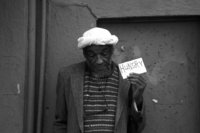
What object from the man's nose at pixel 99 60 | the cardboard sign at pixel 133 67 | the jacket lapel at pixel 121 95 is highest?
the man's nose at pixel 99 60

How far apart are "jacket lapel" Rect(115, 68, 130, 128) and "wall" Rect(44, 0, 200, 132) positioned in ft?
2.34

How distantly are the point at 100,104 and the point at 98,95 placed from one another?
78 millimetres

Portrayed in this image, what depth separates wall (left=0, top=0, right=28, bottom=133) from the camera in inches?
128

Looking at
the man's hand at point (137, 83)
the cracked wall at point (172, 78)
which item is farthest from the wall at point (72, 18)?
the man's hand at point (137, 83)

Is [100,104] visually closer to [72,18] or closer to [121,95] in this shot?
[121,95]

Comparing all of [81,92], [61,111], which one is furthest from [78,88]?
[61,111]

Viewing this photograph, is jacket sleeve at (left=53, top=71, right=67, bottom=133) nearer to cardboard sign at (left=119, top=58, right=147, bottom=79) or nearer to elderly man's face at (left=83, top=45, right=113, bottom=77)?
elderly man's face at (left=83, top=45, right=113, bottom=77)

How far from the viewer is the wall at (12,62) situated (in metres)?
3.26

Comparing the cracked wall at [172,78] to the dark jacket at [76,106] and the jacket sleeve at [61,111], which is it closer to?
the dark jacket at [76,106]

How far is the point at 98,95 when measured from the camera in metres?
2.78

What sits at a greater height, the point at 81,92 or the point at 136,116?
the point at 81,92

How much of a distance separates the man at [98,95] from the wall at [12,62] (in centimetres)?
55

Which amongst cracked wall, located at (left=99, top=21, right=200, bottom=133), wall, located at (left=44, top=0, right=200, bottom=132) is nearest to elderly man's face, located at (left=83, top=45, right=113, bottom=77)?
wall, located at (left=44, top=0, right=200, bottom=132)

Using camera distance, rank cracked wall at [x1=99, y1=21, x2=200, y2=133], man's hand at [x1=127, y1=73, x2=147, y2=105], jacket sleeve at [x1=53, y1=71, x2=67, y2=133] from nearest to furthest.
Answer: man's hand at [x1=127, y1=73, x2=147, y2=105] → jacket sleeve at [x1=53, y1=71, x2=67, y2=133] → cracked wall at [x1=99, y1=21, x2=200, y2=133]
